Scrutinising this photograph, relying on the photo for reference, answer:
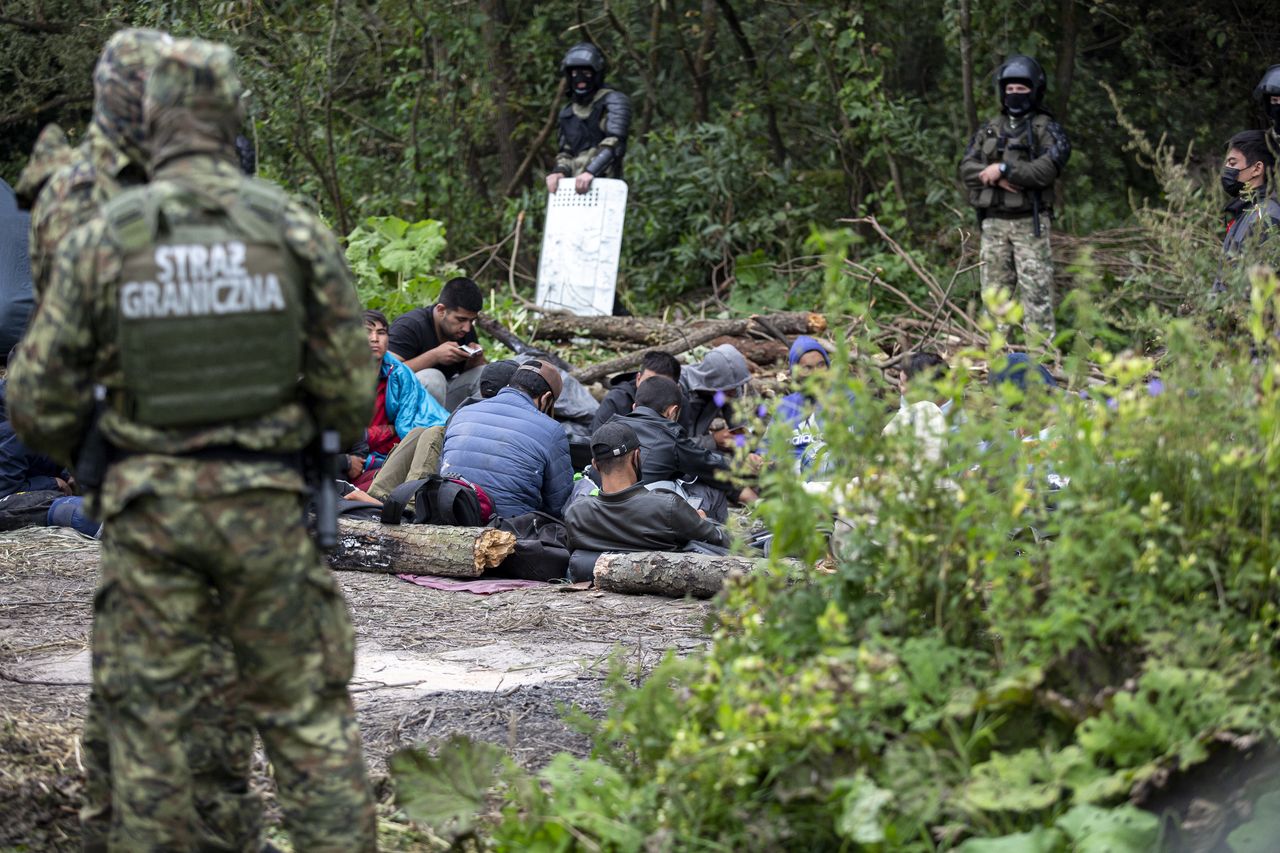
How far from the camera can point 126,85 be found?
126 inches

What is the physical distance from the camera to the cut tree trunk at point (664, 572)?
6.43m

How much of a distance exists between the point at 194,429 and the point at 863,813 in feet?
5.26

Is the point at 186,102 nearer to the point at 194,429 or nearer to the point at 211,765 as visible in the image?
the point at 194,429

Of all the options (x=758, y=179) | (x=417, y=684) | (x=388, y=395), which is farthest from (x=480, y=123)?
(x=417, y=684)

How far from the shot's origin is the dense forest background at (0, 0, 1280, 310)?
13.2 m

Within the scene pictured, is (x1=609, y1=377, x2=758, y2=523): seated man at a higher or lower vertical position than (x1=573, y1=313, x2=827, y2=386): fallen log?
lower

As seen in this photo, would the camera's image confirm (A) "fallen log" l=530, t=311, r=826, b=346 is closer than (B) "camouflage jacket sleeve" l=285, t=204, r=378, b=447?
No

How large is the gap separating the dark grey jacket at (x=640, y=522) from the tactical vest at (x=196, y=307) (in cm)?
386

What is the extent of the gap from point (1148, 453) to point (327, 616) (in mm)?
1918

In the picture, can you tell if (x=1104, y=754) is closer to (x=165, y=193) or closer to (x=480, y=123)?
(x=165, y=193)

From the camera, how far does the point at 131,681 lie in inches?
121

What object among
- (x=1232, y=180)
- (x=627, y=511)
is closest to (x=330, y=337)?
(x=627, y=511)

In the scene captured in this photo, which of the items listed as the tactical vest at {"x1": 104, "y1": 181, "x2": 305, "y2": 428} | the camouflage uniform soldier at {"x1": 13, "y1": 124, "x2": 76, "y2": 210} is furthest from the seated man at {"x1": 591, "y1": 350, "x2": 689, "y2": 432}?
the tactical vest at {"x1": 104, "y1": 181, "x2": 305, "y2": 428}

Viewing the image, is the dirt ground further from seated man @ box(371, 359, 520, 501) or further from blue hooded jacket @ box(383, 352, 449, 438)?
blue hooded jacket @ box(383, 352, 449, 438)
